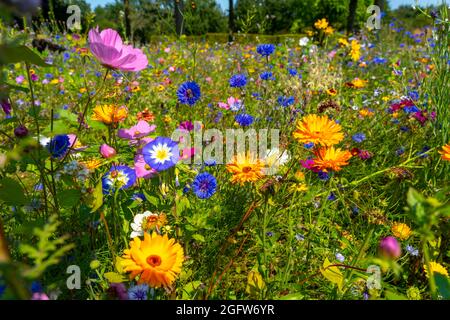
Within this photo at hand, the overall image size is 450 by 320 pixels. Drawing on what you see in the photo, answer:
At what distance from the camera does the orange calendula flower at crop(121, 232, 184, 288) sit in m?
0.75

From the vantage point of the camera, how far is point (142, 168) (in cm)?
123

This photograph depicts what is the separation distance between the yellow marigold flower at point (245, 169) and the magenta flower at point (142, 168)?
0.29 meters

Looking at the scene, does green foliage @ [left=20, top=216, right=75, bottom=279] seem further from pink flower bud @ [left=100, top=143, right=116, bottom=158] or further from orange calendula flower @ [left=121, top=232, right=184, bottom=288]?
pink flower bud @ [left=100, top=143, right=116, bottom=158]

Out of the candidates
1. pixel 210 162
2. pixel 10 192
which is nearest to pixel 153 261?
pixel 10 192

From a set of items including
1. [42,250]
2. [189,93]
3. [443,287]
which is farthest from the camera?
[189,93]

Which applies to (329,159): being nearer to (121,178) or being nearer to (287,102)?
(121,178)

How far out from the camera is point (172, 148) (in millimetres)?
1192

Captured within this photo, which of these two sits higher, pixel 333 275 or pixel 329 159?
pixel 329 159

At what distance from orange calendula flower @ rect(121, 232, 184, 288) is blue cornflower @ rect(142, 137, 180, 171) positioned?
382 millimetres

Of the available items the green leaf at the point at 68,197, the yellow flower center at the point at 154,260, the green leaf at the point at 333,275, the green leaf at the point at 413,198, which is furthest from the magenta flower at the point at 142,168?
the green leaf at the point at 413,198

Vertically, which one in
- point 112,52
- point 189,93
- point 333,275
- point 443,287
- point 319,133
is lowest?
point 333,275

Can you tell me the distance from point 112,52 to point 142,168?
0.47m

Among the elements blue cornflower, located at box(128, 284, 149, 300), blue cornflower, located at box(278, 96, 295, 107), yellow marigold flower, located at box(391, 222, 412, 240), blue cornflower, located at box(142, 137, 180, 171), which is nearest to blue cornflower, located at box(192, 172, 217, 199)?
blue cornflower, located at box(142, 137, 180, 171)

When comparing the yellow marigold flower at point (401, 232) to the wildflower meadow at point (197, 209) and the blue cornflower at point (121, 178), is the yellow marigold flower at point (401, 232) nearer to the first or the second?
the wildflower meadow at point (197, 209)
